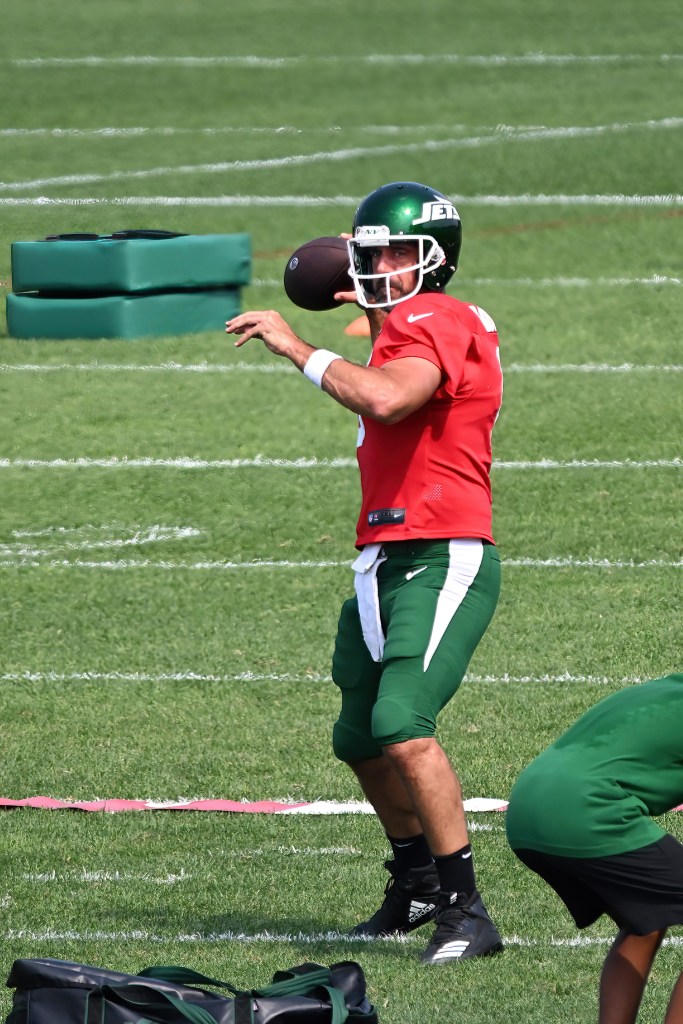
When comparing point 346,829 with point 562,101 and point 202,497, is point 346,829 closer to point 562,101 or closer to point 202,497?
point 202,497

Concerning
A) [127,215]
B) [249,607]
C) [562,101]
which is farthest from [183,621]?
[562,101]

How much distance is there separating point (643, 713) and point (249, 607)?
18.5ft

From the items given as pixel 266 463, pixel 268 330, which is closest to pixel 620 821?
pixel 268 330

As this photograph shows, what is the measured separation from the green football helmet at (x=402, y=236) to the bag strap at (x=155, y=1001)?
7.27 feet

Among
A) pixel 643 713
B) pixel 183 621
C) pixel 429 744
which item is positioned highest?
pixel 643 713

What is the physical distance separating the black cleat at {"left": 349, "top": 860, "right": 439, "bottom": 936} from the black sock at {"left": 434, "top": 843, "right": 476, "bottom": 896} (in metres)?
0.24

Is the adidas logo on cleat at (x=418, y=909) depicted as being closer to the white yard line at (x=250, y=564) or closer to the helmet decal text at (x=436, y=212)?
the helmet decal text at (x=436, y=212)

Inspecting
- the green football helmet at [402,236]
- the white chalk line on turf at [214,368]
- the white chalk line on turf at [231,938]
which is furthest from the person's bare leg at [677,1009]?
the white chalk line on turf at [214,368]

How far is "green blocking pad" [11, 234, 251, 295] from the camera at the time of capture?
13149 mm

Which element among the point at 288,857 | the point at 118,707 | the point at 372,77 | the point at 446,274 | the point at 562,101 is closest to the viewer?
the point at 446,274

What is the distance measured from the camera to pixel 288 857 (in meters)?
6.02

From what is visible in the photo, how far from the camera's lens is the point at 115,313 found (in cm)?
1399

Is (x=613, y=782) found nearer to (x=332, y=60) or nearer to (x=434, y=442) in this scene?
(x=434, y=442)

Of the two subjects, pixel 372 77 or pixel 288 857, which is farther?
pixel 372 77
